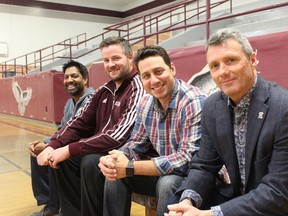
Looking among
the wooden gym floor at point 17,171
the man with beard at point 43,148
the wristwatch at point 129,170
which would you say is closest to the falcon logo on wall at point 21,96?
the wooden gym floor at point 17,171

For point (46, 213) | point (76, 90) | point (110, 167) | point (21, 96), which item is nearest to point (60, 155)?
point (110, 167)

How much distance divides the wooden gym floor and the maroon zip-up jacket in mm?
712

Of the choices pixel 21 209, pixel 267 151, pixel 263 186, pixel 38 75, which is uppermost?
pixel 38 75

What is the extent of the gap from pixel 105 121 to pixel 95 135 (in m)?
0.17

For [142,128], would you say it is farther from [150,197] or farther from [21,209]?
[21,209]

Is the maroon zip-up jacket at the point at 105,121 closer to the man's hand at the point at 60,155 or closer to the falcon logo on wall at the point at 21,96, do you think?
the man's hand at the point at 60,155

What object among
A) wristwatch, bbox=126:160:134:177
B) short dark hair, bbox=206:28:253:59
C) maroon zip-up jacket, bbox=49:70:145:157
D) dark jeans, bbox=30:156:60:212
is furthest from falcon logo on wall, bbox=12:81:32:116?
short dark hair, bbox=206:28:253:59

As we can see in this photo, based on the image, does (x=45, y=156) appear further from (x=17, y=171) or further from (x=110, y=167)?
(x=17, y=171)

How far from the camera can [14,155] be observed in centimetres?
442

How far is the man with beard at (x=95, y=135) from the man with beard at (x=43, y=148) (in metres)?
0.23

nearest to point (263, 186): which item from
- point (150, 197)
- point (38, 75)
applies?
point (150, 197)

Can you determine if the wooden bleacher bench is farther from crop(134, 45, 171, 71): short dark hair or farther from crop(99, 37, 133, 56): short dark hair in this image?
crop(99, 37, 133, 56): short dark hair

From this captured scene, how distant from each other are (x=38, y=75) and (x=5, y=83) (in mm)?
2747

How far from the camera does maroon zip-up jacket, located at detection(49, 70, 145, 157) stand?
1899 millimetres
